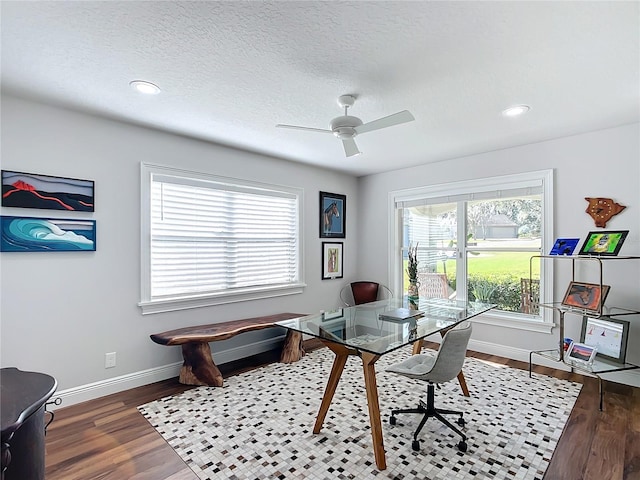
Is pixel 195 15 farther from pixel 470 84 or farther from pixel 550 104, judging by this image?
pixel 550 104

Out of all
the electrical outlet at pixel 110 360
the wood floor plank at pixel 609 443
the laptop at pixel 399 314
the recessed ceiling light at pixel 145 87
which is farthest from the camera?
the electrical outlet at pixel 110 360

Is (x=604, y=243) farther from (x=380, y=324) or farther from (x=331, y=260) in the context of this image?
(x=331, y=260)

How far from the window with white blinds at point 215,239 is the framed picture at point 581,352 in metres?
2.99

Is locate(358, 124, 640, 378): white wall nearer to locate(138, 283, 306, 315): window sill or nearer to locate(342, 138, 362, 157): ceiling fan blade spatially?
locate(342, 138, 362, 157): ceiling fan blade

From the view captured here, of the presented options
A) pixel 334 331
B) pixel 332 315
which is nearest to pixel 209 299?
pixel 332 315

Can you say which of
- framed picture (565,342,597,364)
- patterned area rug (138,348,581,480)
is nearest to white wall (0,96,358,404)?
patterned area rug (138,348,581,480)

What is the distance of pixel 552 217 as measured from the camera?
355 centimetres

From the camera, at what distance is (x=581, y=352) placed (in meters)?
3.06

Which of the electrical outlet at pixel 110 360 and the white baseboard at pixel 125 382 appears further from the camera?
the electrical outlet at pixel 110 360

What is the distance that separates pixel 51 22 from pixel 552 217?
430 cm

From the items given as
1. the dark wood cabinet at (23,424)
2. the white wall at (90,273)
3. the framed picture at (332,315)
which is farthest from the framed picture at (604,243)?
the dark wood cabinet at (23,424)

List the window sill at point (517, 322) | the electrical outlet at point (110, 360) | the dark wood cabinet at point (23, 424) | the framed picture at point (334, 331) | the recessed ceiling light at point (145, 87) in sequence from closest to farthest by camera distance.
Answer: the dark wood cabinet at point (23, 424), the framed picture at point (334, 331), the recessed ceiling light at point (145, 87), the electrical outlet at point (110, 360), the window sill at point (517, 322)

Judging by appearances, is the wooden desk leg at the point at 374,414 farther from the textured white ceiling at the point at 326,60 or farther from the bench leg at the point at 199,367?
the textured white ceiling at the point at 326,60

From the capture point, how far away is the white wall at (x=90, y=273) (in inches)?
98.7
